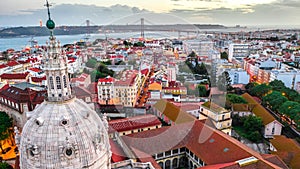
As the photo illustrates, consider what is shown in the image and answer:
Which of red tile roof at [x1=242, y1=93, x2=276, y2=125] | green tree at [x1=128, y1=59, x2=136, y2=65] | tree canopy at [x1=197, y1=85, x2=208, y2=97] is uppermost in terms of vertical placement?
green tree at [x1=128, y1=59, x2=136, y2=65]

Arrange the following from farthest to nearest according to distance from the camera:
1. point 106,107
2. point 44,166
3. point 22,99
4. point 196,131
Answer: point 106,107 < point 22,99 < point 196,131 < point 44,166

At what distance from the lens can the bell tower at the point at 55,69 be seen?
1079cm

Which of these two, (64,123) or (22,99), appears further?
(22,99)

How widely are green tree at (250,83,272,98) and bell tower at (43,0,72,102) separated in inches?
1372

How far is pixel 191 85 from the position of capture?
39344mm

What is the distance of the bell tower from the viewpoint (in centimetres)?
1079

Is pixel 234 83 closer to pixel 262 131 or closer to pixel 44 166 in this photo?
pixel 262 131

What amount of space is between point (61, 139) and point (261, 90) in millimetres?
35562

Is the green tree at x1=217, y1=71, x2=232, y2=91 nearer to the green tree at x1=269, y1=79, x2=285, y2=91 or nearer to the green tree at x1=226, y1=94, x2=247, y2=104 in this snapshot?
the green tree at x1=226, y1=94, x2=247, y2=104

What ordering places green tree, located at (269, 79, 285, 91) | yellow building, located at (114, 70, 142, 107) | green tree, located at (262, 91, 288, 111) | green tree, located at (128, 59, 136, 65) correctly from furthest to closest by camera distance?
green tree, located at (128, 59, 136, 65)
green tree, located at (269, 79, 285, 91)
yellow building, located at (114, 70, 142, 107)
green tree, located at (262, 91, 288, 111)

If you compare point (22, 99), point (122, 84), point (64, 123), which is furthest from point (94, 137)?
point (122, 84)

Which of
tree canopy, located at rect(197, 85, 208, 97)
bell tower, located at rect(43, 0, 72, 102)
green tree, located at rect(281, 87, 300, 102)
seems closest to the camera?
bell tower, located at rect(43, 0, 72, 102)

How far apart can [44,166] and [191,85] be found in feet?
103

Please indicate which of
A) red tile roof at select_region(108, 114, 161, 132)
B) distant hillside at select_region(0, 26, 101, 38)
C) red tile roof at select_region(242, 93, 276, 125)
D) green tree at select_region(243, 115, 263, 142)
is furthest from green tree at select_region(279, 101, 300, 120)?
distant hillside at select_region(0, 26, 101, 38)
